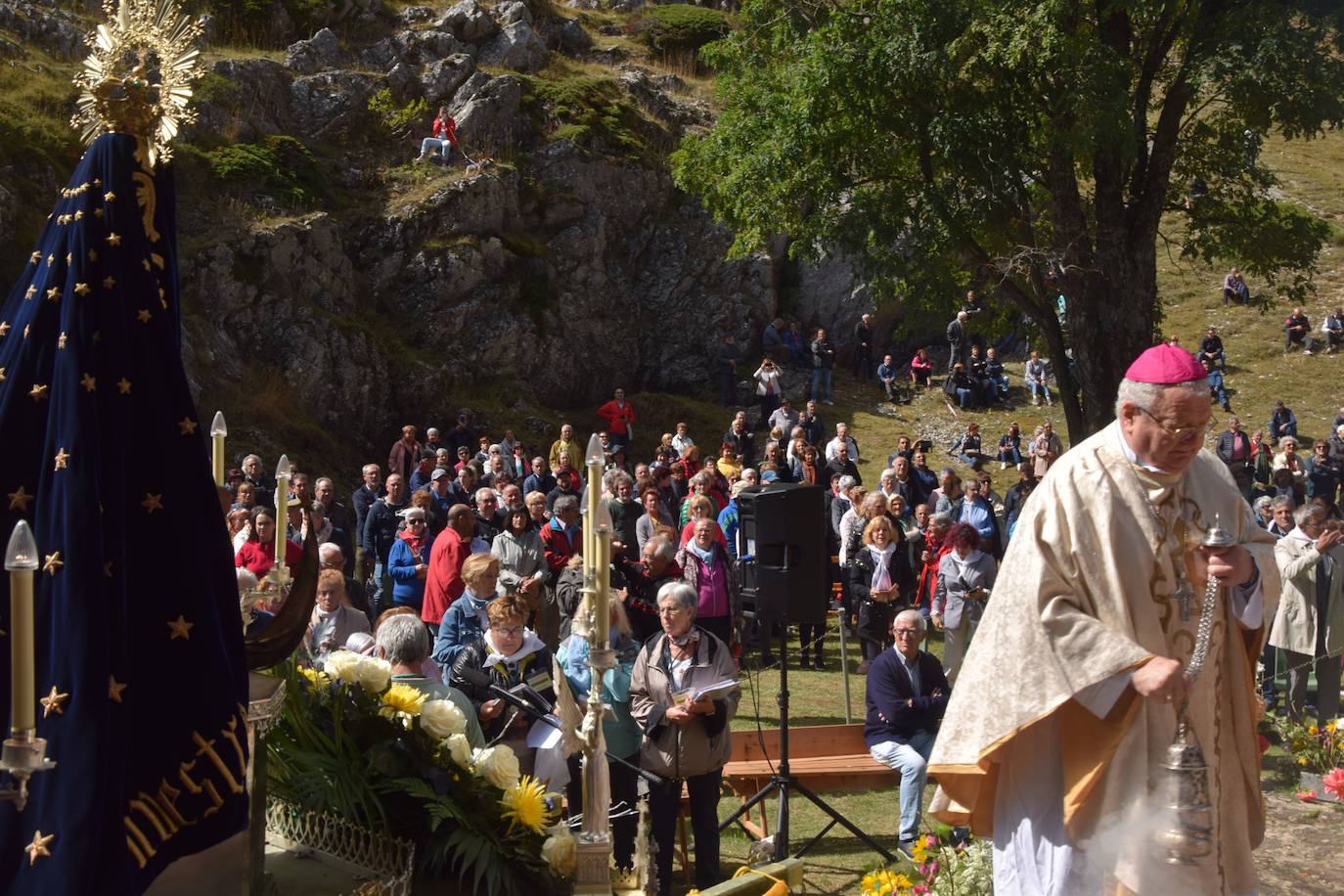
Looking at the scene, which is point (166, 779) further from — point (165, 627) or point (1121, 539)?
point (1121, 539)

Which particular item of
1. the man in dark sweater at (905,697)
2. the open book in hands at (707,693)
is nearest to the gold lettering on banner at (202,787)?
the open book in hands at (707,693)

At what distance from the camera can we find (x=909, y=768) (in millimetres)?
7828

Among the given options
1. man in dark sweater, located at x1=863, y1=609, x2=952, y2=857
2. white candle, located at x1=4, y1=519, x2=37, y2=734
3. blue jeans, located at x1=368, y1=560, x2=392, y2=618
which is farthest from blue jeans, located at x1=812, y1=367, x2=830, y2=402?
white candle, located at x1=4, y1=519, x2=37, y2=734

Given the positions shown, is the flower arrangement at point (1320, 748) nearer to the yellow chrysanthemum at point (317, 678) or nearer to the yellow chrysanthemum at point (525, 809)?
the yellow chrysanthemum at point (525, 809)

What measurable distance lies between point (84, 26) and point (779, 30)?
1550 centimetres

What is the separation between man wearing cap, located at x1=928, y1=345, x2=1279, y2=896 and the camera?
13.1 feet

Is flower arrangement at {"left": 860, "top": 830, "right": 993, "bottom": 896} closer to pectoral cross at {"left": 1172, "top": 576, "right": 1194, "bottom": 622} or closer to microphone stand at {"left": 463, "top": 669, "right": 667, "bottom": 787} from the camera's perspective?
microphone stand at {"left": 463, "top": 669, "right": 667, "bottom": 787}

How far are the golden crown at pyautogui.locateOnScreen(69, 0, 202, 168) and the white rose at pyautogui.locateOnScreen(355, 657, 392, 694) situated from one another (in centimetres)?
175

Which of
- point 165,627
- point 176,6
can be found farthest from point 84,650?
point 176,6

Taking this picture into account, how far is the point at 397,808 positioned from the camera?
14.1ft

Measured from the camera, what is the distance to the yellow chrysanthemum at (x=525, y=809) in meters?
4.32

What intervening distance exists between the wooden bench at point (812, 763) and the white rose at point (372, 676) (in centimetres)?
379

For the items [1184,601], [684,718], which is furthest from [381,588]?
[1184,601]

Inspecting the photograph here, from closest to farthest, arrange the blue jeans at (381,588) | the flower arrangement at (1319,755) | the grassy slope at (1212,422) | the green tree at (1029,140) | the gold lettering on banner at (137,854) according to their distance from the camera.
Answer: the gold lettering on banner at (137,854) < the grassy slope at (1212,422) < the flower arrangement at (1319,755) < the blue jeans at (381,588) < the green tree at (1029,140)
